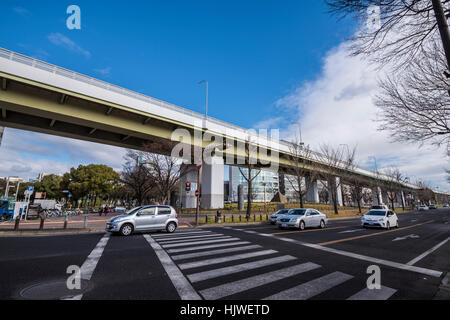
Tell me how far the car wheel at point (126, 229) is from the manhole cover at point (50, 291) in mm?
7739

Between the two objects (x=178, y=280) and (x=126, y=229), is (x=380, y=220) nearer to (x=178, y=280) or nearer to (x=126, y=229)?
(x=178, y=280)

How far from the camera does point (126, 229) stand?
11922 mm

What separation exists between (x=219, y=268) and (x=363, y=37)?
25.1 feet

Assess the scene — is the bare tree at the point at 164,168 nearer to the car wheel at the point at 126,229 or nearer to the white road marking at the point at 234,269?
the car wheel at the point at 126,229

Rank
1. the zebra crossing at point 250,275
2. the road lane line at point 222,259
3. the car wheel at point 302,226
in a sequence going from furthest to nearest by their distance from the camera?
1. the car wheel at point 302,226
2. the road lane line at point 222,259
3. the zebra crossing at point 250,275

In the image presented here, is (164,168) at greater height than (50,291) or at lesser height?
greater

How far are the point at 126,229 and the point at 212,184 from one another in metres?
20.8

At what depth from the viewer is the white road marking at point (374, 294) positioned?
A: 3824 mm

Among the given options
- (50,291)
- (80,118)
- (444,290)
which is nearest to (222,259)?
(50,291)

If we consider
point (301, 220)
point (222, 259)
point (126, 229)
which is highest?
point (301, 220)

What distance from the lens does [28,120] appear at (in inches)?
770

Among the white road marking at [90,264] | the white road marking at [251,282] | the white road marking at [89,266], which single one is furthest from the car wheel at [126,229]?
the white road marking at [251,282]

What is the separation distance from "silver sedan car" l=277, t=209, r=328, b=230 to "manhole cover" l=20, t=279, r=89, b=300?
13129mm

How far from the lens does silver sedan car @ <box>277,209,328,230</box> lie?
48.9ft
